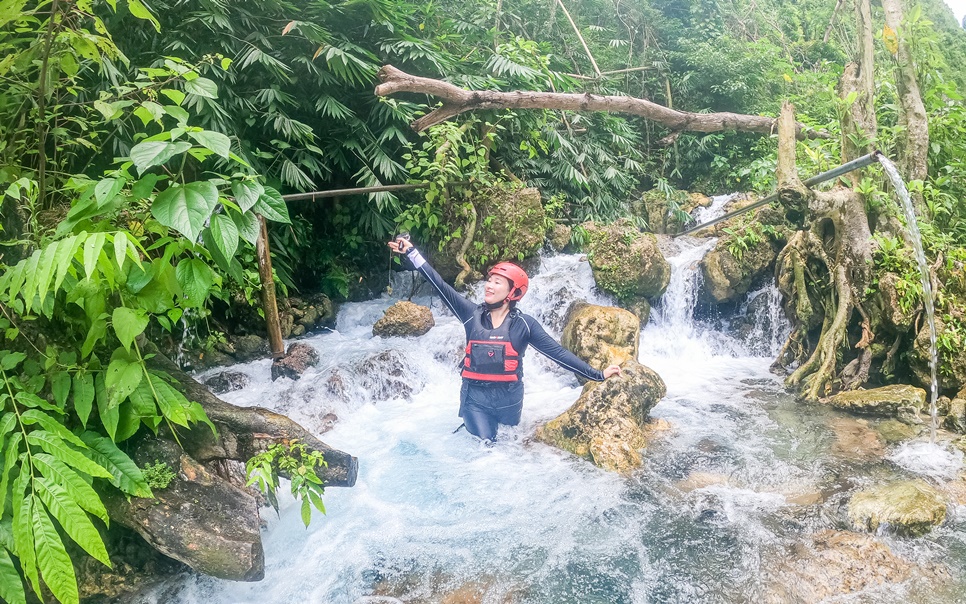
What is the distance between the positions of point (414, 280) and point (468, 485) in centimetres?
530

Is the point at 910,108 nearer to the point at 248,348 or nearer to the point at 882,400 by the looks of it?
the point at 882,400

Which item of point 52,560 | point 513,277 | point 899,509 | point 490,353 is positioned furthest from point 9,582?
point 899,509

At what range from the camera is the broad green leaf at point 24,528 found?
167cm

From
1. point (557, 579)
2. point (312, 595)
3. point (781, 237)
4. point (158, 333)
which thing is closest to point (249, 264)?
point (158, 333)

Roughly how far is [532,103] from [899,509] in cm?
557

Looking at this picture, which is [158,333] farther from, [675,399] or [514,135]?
[514,135]

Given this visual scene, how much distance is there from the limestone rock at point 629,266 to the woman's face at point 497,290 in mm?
3606

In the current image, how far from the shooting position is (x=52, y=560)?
1.68 meters

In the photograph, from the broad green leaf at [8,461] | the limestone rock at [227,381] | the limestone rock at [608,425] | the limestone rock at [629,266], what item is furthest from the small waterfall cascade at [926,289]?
the limestone rock at [227,381]

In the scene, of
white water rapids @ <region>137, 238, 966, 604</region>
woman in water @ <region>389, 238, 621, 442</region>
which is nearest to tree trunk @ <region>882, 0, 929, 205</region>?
white water rapids @ <region>137, 238, 966, 604</region>

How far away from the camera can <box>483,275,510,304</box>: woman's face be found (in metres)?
4.20

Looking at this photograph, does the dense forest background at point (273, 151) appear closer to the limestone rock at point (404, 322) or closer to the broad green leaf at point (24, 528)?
the broad green leaf at point (24, 528)

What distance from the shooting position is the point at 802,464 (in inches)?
161

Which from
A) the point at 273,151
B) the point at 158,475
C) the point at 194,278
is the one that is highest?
the point at 273,151
